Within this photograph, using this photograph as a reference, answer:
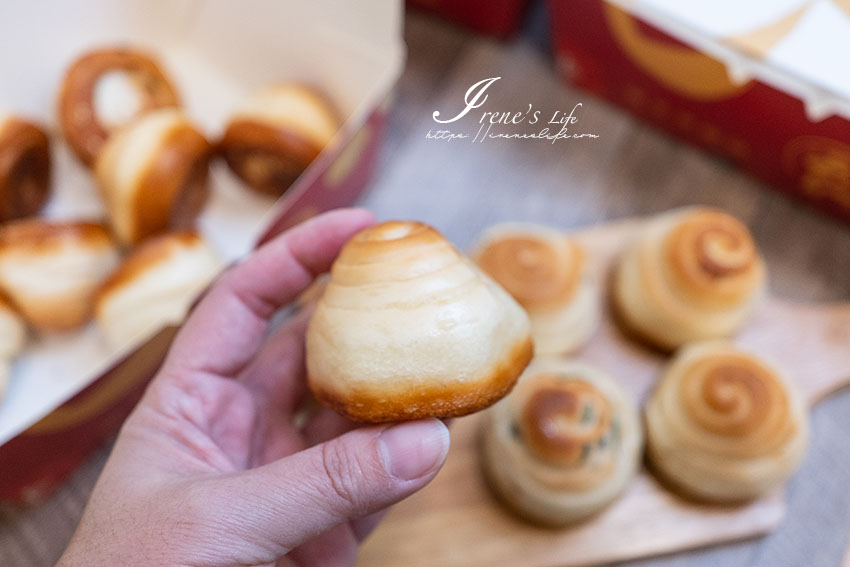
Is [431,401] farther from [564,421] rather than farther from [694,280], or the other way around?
[694,280]

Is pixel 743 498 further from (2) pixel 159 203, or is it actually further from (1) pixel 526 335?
(2) pixel 159 203

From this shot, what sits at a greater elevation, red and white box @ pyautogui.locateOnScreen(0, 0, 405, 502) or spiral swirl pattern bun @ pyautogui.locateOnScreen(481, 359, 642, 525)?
red and white box @ pyautogui.locateOnScreen(0, 0, 405, 502)

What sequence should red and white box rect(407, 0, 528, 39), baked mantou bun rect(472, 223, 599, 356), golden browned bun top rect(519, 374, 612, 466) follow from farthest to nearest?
1. red and white box rect(407, 0, 528, 39)
2. baked mantou bun rect(472, 223, 599, 356)
3. golden browned bun top rect(519, 374, 612, 466)

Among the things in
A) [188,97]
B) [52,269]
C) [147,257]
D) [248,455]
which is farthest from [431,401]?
[188,97]

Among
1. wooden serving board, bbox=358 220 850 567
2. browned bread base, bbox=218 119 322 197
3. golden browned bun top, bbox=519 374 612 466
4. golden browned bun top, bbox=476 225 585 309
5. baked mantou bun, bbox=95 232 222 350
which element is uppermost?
browned bread base, bbox=218 119 322 197

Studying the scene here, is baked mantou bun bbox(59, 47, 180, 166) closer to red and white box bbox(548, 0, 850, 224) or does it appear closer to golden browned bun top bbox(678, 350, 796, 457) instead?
red and white box bbox(548, 0, 850, 224)

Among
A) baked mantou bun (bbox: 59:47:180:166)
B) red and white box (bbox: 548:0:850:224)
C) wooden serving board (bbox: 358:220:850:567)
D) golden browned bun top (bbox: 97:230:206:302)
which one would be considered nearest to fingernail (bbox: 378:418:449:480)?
wooden serving board (bbox: 358:220:850:567)

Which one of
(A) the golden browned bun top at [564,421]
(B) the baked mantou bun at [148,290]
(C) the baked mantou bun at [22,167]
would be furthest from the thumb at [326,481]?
(C) the baked mantou bun at [22,167]

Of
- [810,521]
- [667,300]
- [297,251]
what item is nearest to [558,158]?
[667,300]

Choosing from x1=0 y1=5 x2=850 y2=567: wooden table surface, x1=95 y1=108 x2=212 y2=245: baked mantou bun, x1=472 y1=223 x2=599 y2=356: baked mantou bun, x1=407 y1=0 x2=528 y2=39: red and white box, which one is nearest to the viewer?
x1=472 y1=223 x2=599 y2=356: baked mantou bun
